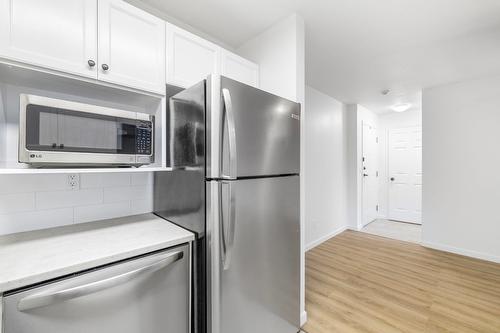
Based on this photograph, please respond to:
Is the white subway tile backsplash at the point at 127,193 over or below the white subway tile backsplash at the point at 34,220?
over

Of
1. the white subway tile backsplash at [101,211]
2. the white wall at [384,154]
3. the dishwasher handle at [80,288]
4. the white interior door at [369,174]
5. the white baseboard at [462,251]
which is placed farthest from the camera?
the white wall at [384,154]

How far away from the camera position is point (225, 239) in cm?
115

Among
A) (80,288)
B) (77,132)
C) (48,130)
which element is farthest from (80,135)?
(80,288)

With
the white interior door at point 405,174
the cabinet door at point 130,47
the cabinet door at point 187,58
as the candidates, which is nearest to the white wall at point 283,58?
the cabinet door at point 187,58

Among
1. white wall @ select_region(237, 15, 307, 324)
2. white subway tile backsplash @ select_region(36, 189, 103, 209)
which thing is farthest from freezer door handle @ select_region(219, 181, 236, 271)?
white subway tile backsplash @ select_region(36, 189, 103, 209)

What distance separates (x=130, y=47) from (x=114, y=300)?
133cm

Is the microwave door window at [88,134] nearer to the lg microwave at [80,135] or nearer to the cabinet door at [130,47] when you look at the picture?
the lg microwave at [80,135]

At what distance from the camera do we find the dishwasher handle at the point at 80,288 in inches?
30.4

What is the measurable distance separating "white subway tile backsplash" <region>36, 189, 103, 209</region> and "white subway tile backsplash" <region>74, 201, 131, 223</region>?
39 millimetres

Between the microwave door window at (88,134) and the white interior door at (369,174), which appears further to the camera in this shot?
the white interior door at (369,174)

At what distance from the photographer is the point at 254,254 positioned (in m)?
1.29

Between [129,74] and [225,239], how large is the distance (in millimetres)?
1102

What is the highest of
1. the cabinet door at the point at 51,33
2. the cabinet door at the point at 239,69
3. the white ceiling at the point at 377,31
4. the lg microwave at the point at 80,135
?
the white ceiling at the point at 377,31

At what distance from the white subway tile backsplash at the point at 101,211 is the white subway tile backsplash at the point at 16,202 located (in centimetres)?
22
